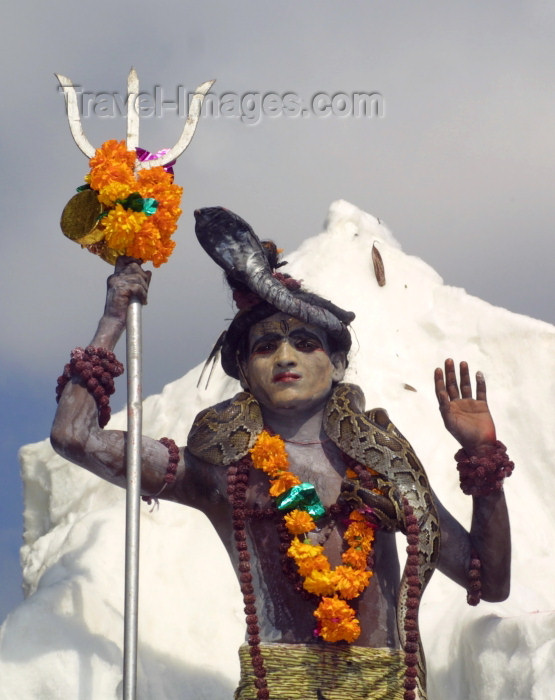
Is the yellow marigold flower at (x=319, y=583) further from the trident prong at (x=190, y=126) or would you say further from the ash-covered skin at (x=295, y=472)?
the trident prong at (x=190, y=126)

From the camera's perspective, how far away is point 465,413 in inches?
183

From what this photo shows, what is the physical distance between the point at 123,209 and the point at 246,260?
57cm

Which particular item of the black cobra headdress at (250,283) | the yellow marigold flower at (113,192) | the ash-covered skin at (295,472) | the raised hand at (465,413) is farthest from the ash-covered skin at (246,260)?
the raised hand at (465,413)

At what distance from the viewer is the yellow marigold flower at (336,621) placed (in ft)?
13.8

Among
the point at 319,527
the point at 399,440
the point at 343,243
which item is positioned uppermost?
the point at 343,243

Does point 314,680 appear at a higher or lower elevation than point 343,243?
lower

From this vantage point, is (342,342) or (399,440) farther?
(342,342)

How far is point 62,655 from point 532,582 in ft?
8.10

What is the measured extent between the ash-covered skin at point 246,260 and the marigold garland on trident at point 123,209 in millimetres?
166

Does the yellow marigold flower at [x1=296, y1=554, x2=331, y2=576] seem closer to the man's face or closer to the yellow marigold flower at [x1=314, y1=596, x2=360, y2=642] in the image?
the yellow marigold flower at [x1=314, y1=596, x2=360, y2=642]

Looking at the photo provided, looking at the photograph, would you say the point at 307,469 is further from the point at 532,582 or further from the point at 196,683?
the point at 532,582

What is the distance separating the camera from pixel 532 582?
19.1ft

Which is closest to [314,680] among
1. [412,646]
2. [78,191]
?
[412,646]

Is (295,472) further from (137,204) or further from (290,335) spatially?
(137,204)
